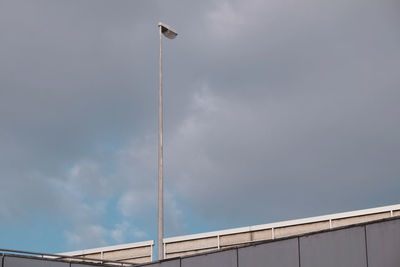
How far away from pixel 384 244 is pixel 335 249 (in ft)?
5.03

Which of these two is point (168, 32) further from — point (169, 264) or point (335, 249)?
point (335, 249)

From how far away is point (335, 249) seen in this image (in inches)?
773

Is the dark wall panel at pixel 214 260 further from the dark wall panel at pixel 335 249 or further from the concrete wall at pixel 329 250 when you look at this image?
the dark wall panel at pixel 335 249

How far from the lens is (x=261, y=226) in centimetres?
3800

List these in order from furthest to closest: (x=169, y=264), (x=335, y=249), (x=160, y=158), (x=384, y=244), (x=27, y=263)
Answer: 1. (x=160, y=158)
2. (x=27, y=263)
3. (x=169, y=264)
4. (x=335, y=249)
5. (x=384, y=244)

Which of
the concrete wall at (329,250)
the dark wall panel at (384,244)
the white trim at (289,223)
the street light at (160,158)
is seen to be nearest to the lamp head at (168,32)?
the street light at (160,158)

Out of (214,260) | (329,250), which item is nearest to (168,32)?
(214,260)

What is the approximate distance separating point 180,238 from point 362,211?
9.78m

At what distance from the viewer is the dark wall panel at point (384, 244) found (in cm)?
1833

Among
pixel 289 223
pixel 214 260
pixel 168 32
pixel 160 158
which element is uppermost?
pixel 168 32

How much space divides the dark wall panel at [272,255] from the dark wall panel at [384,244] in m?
2.38

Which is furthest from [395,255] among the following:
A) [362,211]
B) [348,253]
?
[362,211]

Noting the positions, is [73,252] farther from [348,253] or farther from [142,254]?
[348,253]

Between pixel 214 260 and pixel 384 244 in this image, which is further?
pixel 214 260
